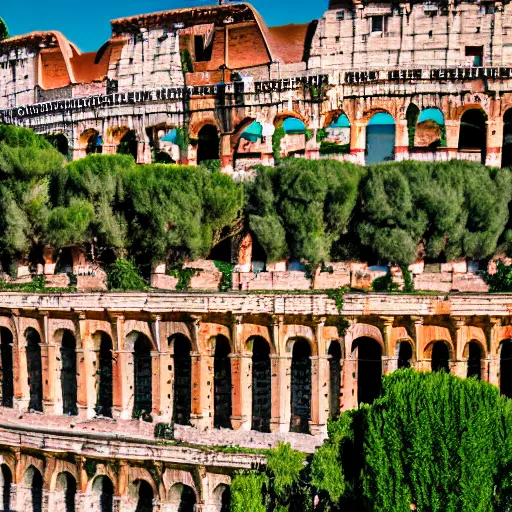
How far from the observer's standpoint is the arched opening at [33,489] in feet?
104

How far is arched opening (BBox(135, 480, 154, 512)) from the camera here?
30297mm

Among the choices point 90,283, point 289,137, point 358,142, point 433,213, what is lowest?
point 90,283

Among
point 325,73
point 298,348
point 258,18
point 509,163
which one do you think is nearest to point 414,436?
point 298,348

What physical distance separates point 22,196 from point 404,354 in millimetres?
15365

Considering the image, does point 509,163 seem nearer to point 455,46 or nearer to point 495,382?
point 455,46

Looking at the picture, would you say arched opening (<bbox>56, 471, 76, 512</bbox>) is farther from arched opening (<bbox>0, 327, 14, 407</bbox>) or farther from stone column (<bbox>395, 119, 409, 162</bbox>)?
stone column (<bbox>395, 119, 409, 162</bbox>)

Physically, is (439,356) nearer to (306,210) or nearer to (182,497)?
(306,210)

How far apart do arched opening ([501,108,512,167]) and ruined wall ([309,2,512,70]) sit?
2.20m

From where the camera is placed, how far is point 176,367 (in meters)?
32.4

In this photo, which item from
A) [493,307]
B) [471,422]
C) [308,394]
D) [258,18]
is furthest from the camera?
[258,18]

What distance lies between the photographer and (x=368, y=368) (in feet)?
102

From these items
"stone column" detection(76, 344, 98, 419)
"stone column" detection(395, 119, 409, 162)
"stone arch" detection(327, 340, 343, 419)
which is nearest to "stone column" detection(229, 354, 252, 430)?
"stone arch" detection(327, 340, 343, 419)

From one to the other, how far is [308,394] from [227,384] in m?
2.90

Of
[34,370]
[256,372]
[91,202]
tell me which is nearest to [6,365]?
[34,370]
